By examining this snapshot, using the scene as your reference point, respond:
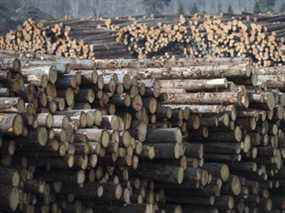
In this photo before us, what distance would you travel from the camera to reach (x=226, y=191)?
26.5ft

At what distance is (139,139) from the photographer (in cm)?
Result: 707

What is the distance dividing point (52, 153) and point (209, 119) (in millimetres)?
2423

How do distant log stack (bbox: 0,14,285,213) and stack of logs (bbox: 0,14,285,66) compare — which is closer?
distant log stack (bbox: 0,14,285,213)

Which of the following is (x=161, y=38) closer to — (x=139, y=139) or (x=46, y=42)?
(x=46, y=42)

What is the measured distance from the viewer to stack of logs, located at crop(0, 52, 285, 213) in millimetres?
6219

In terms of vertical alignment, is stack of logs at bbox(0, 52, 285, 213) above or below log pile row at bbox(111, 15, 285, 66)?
below

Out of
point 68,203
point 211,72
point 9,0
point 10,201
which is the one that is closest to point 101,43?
point 211,72

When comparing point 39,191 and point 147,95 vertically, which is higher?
point 147,95

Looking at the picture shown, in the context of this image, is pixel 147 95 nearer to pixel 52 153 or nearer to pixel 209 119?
pixel 209 119

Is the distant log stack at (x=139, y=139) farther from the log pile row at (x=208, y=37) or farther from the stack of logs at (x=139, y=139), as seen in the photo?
the log pile row at (x=208, y=37)

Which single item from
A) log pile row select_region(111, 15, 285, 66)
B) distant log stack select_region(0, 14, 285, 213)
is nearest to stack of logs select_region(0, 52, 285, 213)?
distant log stack select_region(0, 14, 285, 213)

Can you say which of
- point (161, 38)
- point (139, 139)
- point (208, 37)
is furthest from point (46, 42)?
point (139, 139)

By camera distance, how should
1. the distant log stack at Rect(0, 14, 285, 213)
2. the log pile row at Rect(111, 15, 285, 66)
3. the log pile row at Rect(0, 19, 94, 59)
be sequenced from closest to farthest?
1. the distant log stack at Rect(0, 14, 285, 213)
2. the log pile row at Rect(111, 15, 285, 66)
3. the log pile row at Rect(0, 19, 94, 59)

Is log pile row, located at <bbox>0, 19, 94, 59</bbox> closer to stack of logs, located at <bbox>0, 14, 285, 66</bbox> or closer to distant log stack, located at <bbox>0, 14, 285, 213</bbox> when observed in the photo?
stack of logs, located at <bbox>0, 14, 285, 66</bbox>
